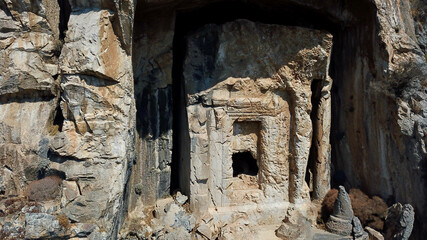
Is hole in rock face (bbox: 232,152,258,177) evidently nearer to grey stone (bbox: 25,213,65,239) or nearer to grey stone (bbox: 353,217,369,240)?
grey stone (bbox: 353,217,369,240)

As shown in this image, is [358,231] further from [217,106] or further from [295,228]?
[217,106]

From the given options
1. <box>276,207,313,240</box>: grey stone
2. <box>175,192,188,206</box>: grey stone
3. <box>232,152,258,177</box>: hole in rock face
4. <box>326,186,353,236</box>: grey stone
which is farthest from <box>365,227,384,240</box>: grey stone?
<box>175,192,188,206</box>: grey stone

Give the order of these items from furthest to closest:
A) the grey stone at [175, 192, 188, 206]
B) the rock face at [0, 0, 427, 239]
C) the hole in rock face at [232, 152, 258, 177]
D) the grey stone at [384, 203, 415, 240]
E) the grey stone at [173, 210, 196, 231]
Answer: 1. the hole in rock face at [232, 152, 258, 177]
2. the grey stone at [175, 192, 188, 206]
3. the grey stone at [173, 210, 196, 231]
4. the grey stone at [384, 203, 415, 240]
5. the rock face at [0, 0, 427, 239]

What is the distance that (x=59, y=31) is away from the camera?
6.79 m

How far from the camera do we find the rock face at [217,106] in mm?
5750

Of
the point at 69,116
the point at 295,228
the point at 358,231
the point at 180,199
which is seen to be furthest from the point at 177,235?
the point at 358,231

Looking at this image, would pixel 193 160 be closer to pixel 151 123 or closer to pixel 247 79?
pixel 151 123

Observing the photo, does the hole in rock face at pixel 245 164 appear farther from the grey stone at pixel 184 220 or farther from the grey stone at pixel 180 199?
the grey stone at pixel 184 220

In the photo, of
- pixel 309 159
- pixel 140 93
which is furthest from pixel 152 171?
pixel 309 159

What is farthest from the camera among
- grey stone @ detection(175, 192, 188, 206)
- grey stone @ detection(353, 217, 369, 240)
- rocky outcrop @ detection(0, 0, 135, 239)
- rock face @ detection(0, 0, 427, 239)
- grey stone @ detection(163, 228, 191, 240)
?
→ grey stone @ detection(175, 192, 188, 206)

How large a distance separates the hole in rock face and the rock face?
1.5 inches

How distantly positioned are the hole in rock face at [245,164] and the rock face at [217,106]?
4cm

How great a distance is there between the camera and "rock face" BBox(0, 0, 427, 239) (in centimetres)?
575

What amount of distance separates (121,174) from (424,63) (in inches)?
271
